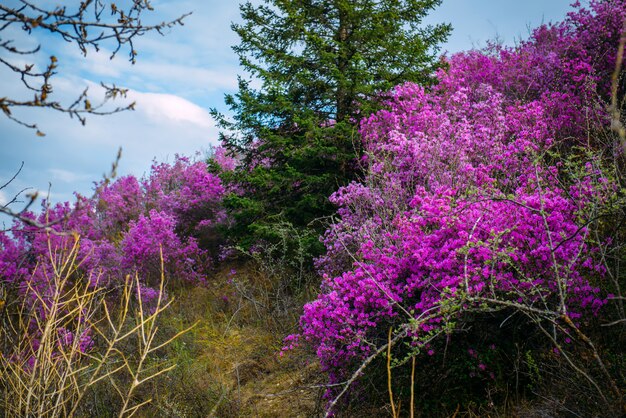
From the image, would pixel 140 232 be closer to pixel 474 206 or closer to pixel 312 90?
pixel 312 90

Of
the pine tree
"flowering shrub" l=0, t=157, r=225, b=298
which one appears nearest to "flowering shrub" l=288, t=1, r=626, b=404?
the pine tree

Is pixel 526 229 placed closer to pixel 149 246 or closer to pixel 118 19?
pixel 118 19

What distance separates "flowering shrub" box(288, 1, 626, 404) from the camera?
444 cm

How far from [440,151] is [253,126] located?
14.2ft

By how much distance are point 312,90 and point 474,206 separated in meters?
6.46

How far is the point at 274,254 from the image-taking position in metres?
10.7

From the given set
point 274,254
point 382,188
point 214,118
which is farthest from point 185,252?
point 382,188

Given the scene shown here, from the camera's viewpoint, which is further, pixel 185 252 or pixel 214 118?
pixel 185 252

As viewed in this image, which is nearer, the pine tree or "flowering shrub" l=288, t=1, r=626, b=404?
"flowering shrub" l=288, t=1, r=626, b=404

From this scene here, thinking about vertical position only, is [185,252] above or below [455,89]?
below

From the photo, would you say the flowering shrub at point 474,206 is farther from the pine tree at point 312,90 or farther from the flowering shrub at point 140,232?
the flowering shrub at point 140,232

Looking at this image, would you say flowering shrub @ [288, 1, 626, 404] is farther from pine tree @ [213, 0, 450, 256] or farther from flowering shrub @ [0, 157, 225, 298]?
flowering shrub @ [0, 157, 225, 298]

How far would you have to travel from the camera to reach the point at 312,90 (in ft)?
35.4

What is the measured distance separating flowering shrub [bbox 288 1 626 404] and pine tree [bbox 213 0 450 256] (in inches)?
32.1
